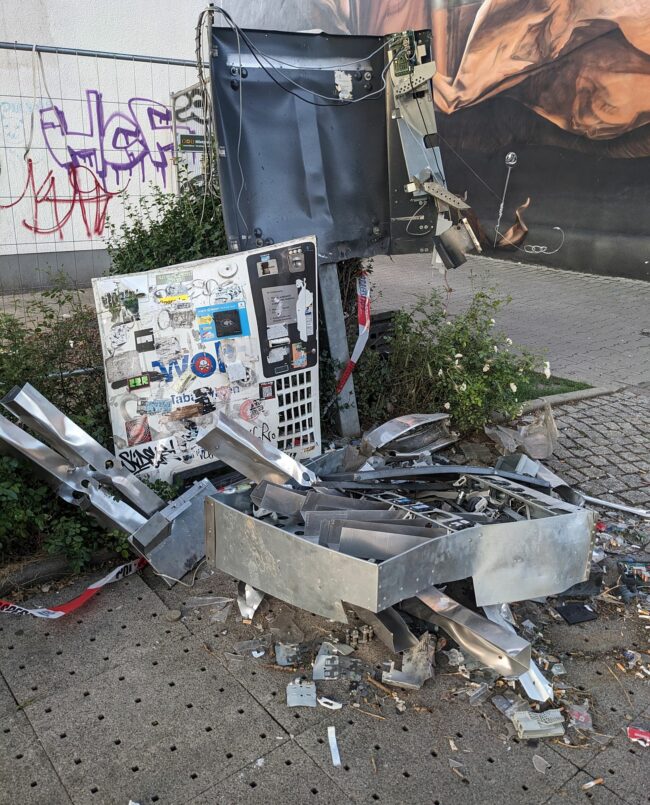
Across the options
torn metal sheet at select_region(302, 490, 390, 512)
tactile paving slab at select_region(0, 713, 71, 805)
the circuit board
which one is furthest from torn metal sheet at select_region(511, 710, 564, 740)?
the circuit board

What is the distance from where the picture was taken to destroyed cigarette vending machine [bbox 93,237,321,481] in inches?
168

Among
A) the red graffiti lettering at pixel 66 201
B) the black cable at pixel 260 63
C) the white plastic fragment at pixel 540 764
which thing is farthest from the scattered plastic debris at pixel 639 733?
the red graffiti lettering at pixel 66 201

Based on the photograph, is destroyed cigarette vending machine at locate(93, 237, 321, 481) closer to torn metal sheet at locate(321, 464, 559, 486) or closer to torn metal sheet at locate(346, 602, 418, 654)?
torn metal sheet at locate(321, 464, 559, 486)

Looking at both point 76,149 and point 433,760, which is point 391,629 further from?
point 76,149

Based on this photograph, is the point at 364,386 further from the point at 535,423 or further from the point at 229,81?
the point at 229,81

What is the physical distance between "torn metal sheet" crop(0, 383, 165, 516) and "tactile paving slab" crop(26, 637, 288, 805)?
3.28 feet

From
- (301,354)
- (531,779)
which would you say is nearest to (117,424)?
(301,354)

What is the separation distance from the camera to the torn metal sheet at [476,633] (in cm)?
A: 318

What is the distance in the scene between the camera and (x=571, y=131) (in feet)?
39.2

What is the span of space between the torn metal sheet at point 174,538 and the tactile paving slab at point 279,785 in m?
1.38

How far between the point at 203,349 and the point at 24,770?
2.55 m

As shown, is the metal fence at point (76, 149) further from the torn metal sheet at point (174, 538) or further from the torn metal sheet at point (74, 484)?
the torn metal sheet at point (174, 538)

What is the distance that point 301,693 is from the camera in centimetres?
321

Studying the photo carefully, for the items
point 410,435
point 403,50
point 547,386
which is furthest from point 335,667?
point 547,386
